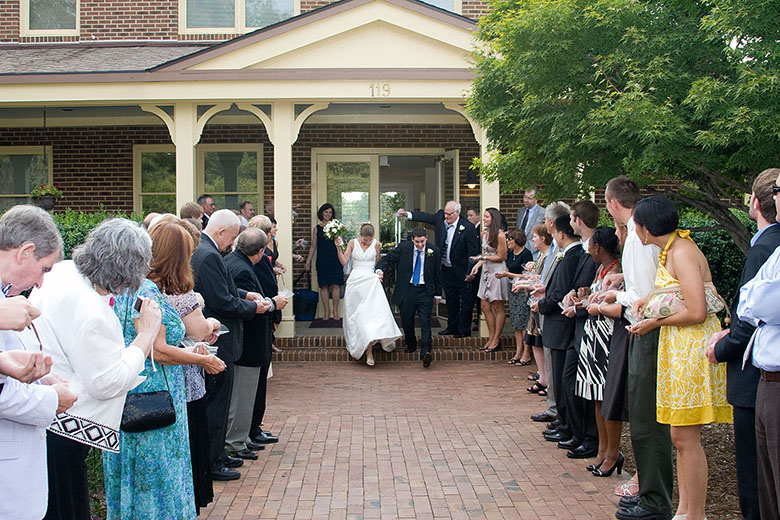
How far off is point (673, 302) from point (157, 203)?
11535mm

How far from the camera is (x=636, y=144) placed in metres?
5.11

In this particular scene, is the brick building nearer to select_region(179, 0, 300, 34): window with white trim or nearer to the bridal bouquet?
select_region(179, 0, 300, 34): window with white trim

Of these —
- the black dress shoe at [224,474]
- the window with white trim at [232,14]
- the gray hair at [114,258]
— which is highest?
the window with white trim at [232,14]

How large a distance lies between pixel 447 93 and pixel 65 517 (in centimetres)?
883

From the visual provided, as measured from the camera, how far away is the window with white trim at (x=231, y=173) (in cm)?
1406

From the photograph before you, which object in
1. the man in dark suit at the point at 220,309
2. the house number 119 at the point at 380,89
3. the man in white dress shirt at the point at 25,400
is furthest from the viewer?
the house number 119 at the point at 380,89

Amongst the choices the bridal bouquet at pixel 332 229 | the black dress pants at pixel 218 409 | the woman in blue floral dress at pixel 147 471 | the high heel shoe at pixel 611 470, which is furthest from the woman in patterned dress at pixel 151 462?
the bridal bouquet at pixel 332 229

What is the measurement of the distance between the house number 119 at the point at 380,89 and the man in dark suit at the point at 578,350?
5.26 meters

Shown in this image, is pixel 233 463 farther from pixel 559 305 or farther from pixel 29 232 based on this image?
pixel 29 232

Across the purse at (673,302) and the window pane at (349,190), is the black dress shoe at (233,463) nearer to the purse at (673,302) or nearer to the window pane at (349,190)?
the purse at (673,302)

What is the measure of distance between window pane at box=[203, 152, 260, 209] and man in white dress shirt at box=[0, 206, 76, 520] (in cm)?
1123

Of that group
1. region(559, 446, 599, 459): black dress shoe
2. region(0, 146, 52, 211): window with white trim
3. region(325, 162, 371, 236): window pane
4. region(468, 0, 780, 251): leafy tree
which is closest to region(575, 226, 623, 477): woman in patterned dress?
region(559, 446, 599, 459): black dress shoe

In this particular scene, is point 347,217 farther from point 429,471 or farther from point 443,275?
point 429,471

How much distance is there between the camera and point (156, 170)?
46.6 feet
